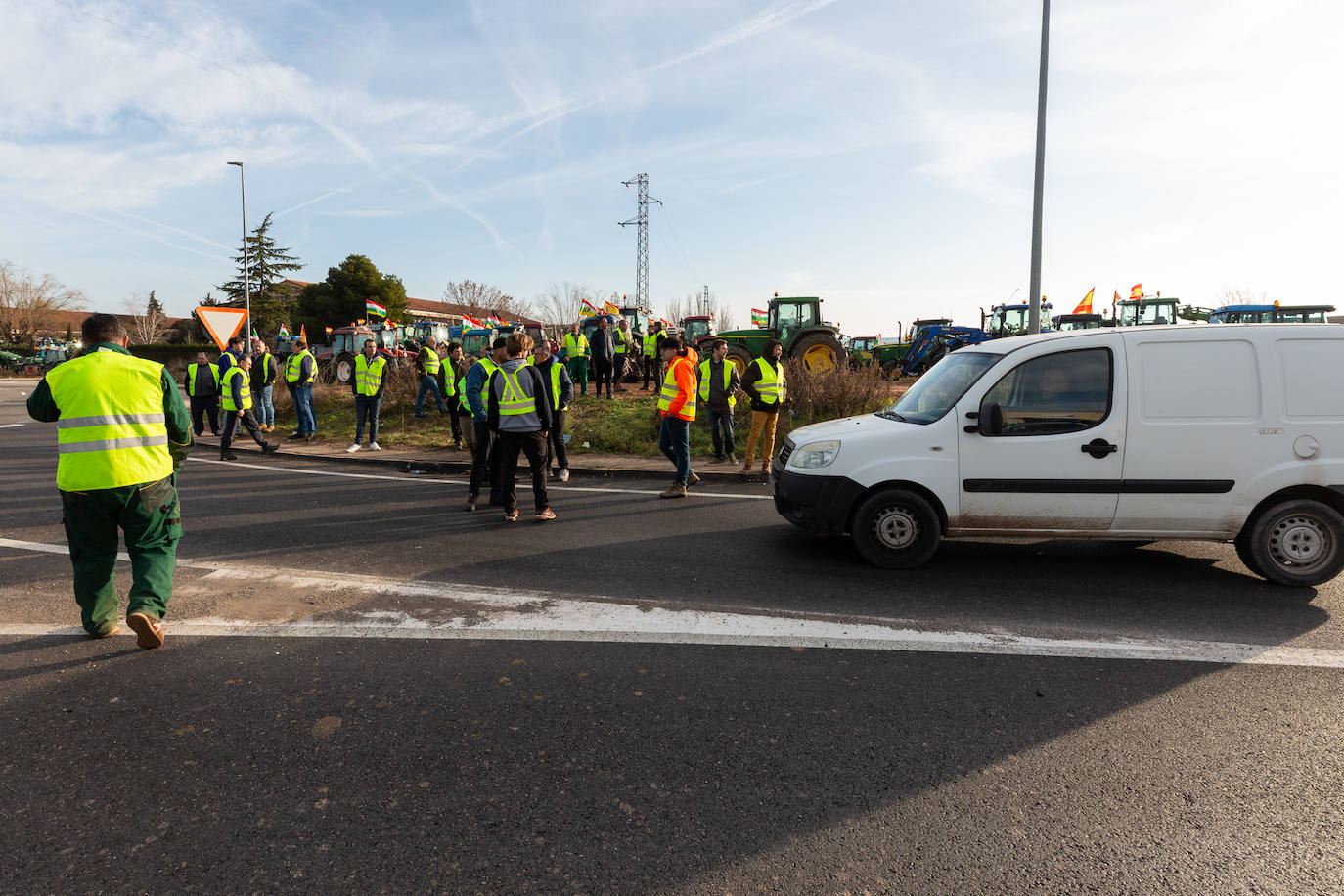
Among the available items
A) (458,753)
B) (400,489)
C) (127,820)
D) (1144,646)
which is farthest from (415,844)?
(400,489)

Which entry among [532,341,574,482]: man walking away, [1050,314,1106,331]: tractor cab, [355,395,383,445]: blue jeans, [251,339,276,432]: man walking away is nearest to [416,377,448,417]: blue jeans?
[355,395,383,445]: blue jeans

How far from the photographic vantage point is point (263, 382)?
47.8 ft

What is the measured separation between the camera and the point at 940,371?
618 centimetres

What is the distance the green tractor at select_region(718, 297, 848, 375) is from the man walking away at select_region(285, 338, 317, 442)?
29.4 feet

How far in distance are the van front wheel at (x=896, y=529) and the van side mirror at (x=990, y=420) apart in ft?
2.21

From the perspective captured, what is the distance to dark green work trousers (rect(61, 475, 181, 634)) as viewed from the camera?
399cm

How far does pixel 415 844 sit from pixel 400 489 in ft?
25.2

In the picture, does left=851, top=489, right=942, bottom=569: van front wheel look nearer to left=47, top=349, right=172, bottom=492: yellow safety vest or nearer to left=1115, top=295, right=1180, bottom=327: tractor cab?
left=47, top=349, right=172, bottom=492: yellow safety vest

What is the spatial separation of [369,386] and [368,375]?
9.0 inches

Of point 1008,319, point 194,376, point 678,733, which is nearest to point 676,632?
point 678,733

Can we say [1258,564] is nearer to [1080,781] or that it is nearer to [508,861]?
[1080,781]

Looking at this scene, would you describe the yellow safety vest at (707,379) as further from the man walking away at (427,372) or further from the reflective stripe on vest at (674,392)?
the man walking away at (427,372)

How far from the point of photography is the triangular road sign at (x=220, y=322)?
46.0 feet

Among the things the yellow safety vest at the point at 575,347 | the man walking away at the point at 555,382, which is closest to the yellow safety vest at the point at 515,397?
the man walking away at the point at 555,382
